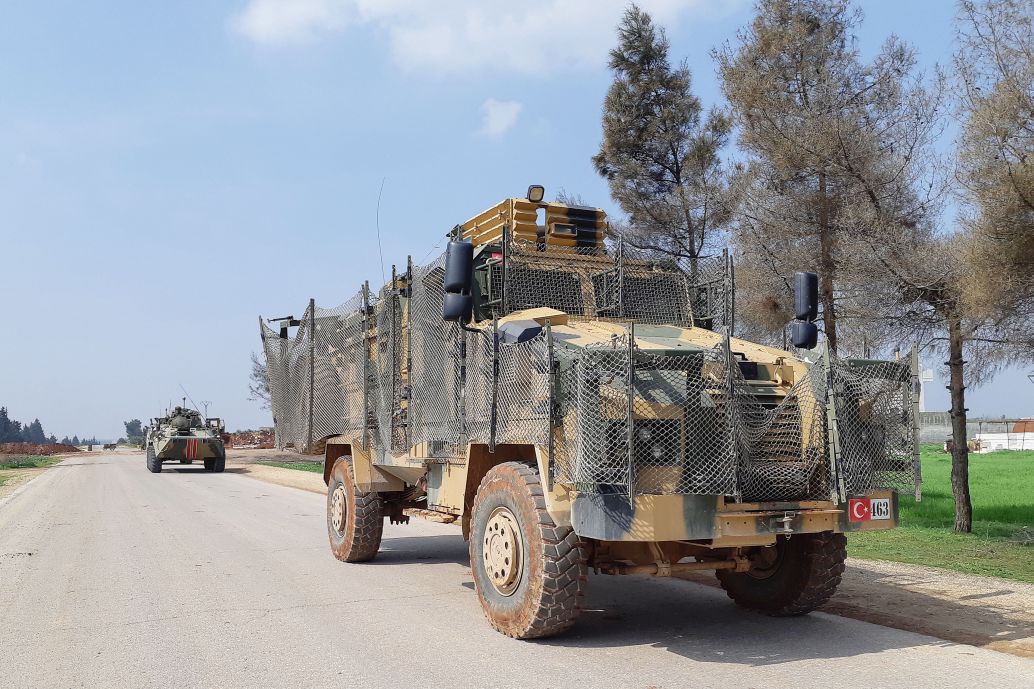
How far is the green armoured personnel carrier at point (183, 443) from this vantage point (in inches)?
1275

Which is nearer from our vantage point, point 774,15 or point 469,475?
point 469,475

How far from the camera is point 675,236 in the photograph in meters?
15.7

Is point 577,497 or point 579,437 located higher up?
point 579,437

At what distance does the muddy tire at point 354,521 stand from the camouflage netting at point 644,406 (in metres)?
1.58

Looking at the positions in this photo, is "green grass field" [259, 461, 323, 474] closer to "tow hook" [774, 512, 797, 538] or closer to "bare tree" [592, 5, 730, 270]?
"bare tree" [592, 5, 730, 270]

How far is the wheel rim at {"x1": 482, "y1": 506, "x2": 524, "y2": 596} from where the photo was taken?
6.38 m

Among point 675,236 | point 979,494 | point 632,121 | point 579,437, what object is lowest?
point 979,494

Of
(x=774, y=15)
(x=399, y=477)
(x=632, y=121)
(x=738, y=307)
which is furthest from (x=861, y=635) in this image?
(x=632, y=121)

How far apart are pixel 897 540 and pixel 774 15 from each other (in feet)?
24.1

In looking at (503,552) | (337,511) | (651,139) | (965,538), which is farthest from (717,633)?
(651,139)

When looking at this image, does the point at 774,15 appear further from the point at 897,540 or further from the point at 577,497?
the point at 577,497

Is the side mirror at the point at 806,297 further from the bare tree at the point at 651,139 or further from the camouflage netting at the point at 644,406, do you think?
the bare tree at the point at 651,139

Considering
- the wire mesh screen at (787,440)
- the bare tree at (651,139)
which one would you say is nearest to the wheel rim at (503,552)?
the wire mesh screen at (787,440)

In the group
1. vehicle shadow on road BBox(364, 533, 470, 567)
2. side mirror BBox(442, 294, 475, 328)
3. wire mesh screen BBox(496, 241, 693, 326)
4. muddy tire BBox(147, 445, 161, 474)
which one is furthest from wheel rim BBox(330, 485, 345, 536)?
muddy tire BBox(147, 445, 161, 474)
